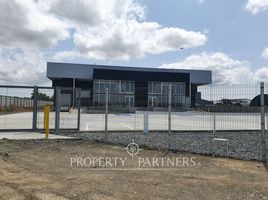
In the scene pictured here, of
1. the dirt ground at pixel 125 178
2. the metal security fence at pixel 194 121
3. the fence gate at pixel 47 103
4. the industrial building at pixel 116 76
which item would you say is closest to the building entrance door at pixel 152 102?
the metal security fence at pixel 194 121

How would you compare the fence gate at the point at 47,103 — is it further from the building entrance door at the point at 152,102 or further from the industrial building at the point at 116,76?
the industrial building at the point at 116,76

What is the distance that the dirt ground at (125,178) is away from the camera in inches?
239

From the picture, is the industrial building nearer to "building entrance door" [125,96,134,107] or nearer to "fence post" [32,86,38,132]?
"building entrance door" [125,96,134,107]

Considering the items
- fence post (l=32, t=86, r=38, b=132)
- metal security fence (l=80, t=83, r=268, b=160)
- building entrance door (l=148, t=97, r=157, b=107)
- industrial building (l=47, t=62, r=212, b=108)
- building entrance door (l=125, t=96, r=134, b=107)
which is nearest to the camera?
metal security fence (l=80, t=83, r=268, b=160)

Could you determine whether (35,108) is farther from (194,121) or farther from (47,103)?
(194,121)

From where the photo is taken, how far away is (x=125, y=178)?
286 inches

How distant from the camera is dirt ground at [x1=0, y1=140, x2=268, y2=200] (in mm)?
6078

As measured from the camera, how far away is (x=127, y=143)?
12.9 meters

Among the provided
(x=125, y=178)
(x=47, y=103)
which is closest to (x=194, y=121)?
(x=47, y=103)

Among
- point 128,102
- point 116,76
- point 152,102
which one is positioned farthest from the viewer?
point 116,76

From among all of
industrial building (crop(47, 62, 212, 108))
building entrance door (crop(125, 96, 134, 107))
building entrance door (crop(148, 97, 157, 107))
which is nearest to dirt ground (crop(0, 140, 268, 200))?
building entrance door (crop(148, 97, 157, 107))

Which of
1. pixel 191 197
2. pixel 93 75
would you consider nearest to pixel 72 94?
pixel 191 197

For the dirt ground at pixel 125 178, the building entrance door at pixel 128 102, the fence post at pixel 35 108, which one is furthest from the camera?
the building entrance door at pixel 128 102

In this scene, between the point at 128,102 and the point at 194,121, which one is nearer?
the point at 128,102
